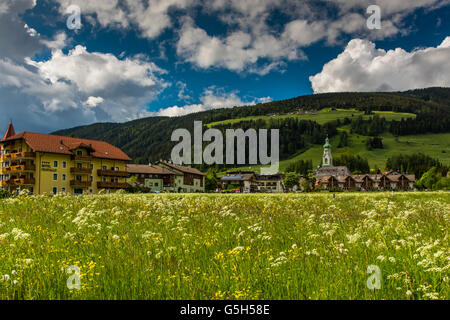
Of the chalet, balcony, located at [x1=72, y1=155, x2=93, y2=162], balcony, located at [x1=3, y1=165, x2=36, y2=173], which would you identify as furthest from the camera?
the chalet

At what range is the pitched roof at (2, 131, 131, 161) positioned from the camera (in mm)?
67688

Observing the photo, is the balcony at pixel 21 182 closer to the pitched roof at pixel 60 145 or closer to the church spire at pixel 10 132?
the pitched roof at pixel 60 145

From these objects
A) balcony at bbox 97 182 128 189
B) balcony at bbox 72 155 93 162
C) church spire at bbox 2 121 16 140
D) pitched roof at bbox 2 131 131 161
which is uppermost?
church spire at bbox 2 121 16 140

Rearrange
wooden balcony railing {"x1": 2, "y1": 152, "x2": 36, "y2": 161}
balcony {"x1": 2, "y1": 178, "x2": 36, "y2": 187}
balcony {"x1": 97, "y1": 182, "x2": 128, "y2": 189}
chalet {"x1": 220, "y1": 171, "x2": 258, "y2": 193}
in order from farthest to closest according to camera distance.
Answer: chalet {"x1": 220, "y1": 171, "x2": 258, "y2": 193} < balcony {"x1": 97, "y1": 182, "x2": 128, "y2": 189} < wooden balcony railing {"x1": 2, "y1": 152, "x2": 36, "y2": 161} < balcony {"x1": 2, "y1": 178, "x2": 36, "y2": 187}

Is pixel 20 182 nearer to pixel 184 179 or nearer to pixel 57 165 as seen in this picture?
pixel 57 165

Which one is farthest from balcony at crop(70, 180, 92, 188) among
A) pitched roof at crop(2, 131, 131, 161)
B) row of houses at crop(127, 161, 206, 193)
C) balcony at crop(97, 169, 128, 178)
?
row of houses at crop(127, 161, 206, 193)

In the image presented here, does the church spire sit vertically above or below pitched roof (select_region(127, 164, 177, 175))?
above

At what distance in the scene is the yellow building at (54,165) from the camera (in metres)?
66.3

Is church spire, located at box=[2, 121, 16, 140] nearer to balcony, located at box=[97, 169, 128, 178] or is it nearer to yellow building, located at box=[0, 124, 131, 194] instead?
yellow building, located at box=[0, 124, 131, 194]

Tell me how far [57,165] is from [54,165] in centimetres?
61

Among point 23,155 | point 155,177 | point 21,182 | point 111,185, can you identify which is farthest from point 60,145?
point 155,177
